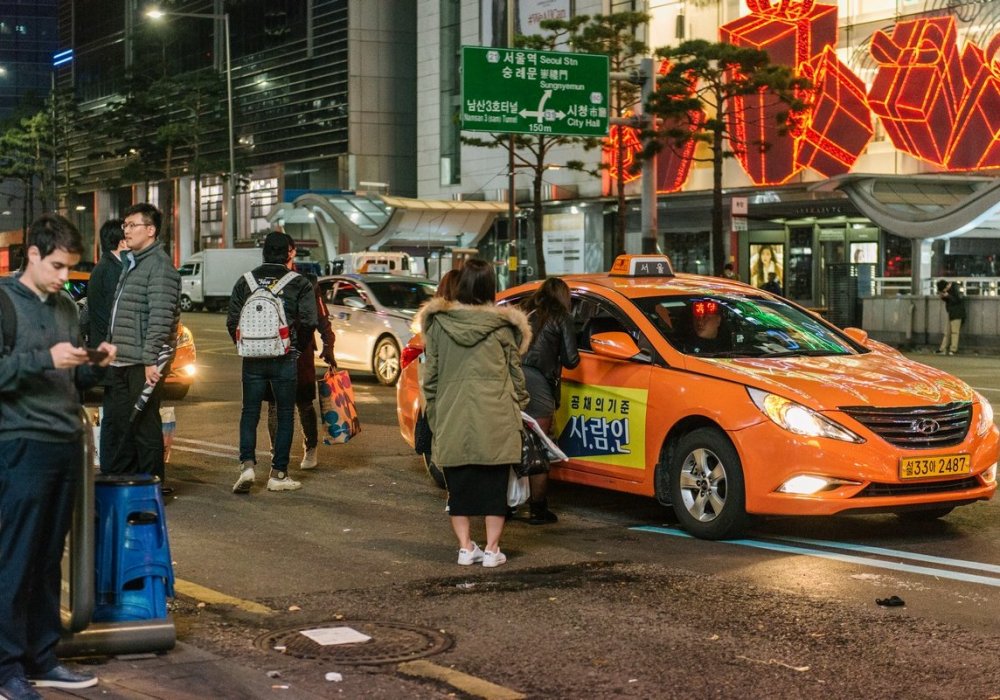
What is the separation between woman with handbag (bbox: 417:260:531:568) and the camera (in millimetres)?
7676

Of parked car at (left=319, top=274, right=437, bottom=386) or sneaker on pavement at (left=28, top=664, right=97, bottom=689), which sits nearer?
sneaker on pavement at (left=28, top=664, right=97, bottom=689)

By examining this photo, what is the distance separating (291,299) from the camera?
10.4 m

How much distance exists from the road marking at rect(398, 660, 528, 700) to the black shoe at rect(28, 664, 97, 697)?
122 cm

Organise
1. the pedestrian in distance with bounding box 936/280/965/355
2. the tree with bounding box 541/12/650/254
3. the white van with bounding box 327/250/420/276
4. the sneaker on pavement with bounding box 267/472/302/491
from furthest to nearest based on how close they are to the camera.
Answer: the white van with bounding box 327/250/420/276, the tree with bounding box 541/12/650/254, the pedestrian in distance with bounding box 936/280/965/355, the sneaker on pavement with bounding box 267/472/302/491

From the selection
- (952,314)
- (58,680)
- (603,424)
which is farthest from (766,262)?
(58,680)

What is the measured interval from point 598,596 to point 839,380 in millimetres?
2331

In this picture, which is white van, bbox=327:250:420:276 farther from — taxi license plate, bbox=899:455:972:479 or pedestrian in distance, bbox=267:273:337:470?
taxi license plate, bbox=899:455:972:479

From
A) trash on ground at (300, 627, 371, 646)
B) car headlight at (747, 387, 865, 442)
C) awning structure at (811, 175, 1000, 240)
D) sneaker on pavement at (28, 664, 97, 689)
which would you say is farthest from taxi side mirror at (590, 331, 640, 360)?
awning structure at (811, 175, 1000, 240)

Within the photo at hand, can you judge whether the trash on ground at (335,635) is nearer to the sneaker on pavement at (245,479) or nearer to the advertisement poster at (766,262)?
the sneaker on pavement at (245,479)

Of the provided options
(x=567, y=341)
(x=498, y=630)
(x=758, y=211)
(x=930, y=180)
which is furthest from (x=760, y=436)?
(x=758, y=211)

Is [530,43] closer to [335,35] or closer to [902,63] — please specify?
[902,63]

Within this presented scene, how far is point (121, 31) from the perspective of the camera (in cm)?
9081

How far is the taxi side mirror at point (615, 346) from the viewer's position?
9.18 m

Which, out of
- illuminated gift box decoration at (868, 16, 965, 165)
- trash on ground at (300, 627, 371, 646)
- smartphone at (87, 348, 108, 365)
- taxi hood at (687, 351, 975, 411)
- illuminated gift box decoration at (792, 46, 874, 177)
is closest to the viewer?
smartphone at (87, 348, 108, 365)
